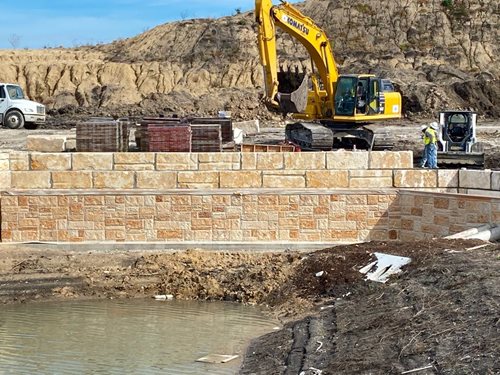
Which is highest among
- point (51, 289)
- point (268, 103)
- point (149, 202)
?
point (268, 103)

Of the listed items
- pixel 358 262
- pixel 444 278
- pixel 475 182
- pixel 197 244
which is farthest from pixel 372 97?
pixel 444 278

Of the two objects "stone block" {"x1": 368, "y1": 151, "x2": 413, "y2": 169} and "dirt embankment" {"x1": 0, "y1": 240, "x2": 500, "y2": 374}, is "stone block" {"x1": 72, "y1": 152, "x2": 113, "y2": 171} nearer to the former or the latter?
"dirt embankment" {"x1": 0, "y1": 240, "x2": 500, "y2": 374}

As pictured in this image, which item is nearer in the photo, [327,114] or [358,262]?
[358,262]

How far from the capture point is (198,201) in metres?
13.6

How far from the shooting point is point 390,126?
34844 millimetres

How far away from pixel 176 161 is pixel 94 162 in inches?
54.6

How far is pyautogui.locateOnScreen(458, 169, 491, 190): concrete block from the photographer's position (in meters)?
13.8

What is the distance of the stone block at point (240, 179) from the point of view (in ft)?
45.9

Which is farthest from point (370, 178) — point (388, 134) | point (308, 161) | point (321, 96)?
point (388, 134)

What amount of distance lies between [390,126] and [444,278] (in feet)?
86.3

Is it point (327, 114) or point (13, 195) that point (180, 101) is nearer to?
point (327, 114)

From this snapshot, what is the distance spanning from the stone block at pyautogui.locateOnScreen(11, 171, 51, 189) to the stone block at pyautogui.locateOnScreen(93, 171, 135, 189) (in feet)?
2.67

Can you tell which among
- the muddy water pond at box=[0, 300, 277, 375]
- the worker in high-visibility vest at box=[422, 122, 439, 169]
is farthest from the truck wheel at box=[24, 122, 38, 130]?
the muddy water pond at box=[0, 300, 277, 375]

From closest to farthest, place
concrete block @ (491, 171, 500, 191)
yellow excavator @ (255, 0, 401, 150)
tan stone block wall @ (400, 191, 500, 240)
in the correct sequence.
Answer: tan stone block wall @ (400, 191, 500, 240) → concrete block @ (491, 171, 500, 191) → yellow excavator @ (255, 0, 401, 150)
